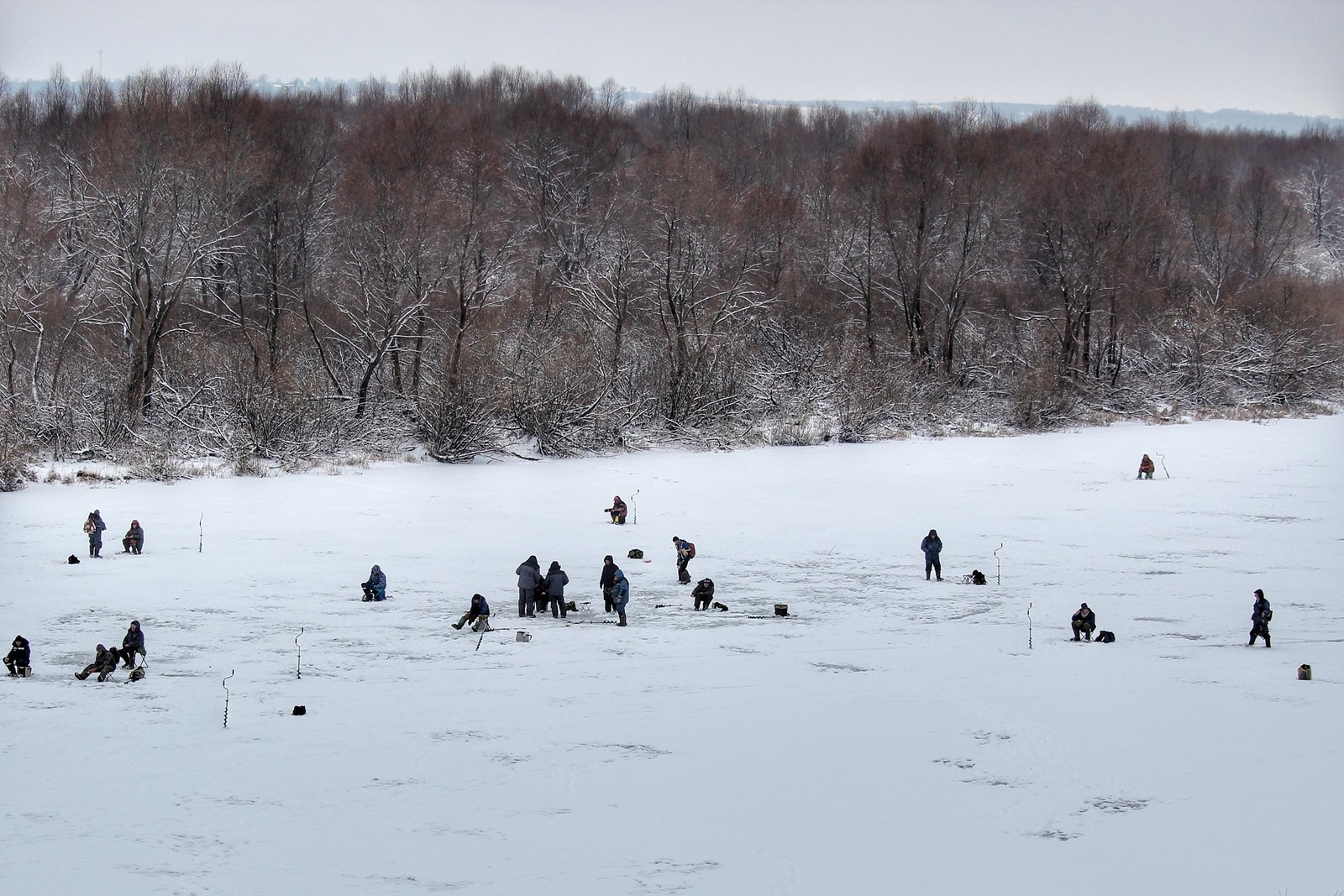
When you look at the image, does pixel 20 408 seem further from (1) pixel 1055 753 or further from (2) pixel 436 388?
(1) pixel 1055 753

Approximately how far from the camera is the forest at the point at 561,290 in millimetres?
39781

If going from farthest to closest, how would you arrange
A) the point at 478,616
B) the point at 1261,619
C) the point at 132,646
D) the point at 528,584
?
the point at 528,584, the point at 478,616, the point at 1261,619, the point at 132,646

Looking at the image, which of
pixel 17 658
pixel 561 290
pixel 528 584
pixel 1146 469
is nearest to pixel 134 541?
pixel 17 658

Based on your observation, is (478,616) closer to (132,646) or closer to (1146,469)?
(132,646)

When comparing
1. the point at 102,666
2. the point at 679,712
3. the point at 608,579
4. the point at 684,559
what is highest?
the point at 684,559

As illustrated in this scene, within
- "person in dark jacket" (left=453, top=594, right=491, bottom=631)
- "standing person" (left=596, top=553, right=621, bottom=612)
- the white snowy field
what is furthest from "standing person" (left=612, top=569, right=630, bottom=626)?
"person in dark jacket" (left=453, top=594, right=491, bottom=631)

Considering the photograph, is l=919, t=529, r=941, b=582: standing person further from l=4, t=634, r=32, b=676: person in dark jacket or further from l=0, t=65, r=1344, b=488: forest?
l=0, t=65, r=1344, b=488: forest

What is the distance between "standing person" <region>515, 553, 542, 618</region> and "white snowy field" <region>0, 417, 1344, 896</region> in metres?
0.53

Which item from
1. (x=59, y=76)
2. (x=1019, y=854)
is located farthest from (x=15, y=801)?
(x=59, y=76)

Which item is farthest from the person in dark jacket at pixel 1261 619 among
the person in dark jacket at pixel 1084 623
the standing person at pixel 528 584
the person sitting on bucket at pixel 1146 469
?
the person sitting on bucket at pixel 1146 469

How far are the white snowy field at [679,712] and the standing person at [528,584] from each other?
526 mm

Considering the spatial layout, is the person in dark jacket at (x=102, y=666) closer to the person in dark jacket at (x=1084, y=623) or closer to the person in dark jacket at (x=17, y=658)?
the person in dark jacket at (x=17, y=658)

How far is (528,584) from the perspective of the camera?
778 inches

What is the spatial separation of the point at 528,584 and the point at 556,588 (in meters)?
0.48
